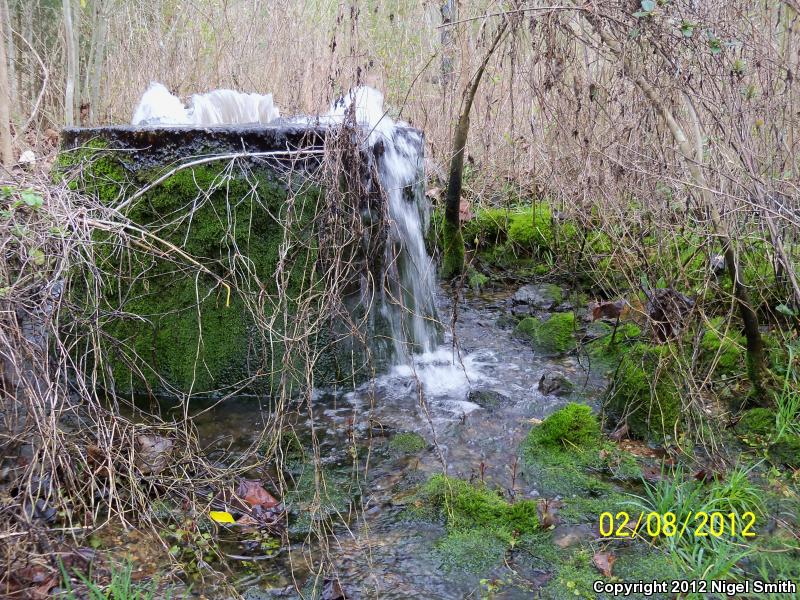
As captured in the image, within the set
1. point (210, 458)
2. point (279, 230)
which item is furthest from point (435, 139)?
point (210, 458)

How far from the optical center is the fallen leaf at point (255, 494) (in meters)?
2.66

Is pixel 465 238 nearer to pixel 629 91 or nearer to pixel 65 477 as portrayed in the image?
pixel 629 91

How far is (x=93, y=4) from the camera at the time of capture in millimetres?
6270

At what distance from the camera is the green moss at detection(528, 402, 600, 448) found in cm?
315

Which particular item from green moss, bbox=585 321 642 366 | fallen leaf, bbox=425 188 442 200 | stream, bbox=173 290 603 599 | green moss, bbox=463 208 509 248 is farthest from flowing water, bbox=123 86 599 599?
fallen leaf, bbox=425 188 442 200

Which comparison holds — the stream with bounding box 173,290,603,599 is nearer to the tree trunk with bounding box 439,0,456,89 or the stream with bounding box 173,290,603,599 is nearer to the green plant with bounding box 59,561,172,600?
the green plant with bounding box 59,561,172,600

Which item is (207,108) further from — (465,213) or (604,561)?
(604,561)

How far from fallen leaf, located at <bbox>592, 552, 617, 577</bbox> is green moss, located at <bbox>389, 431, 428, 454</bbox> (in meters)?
1.09

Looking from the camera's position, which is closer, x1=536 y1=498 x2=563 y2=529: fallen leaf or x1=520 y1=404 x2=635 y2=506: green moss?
x1=536 y1=498 x2=563 y2=529: fallen leaf

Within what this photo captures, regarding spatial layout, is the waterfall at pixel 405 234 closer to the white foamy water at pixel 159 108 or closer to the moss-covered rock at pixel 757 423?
the white foamy water at pixel 159 108

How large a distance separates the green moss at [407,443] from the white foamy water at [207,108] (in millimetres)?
2945

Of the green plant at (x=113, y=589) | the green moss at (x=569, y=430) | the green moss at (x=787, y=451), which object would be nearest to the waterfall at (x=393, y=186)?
the green moss at (x=569, y=430)

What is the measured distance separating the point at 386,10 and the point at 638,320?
479 centimetres

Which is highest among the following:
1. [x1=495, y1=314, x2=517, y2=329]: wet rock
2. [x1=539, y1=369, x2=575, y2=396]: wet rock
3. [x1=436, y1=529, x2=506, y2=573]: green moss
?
Result: [x1=495, y1=314, x2=517, y2=329]: wet rock
